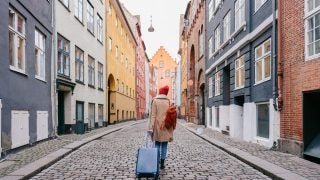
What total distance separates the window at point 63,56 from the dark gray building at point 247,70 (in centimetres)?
778

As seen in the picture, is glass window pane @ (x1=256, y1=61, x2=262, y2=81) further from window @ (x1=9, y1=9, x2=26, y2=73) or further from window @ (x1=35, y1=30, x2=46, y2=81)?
window @ (x1=9, y1=9, x2=26, y2=73)

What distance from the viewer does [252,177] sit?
8148 millimetres

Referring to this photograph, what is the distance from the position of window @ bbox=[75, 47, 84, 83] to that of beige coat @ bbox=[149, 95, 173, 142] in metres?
13.5

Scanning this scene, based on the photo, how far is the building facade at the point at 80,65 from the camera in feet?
60.3

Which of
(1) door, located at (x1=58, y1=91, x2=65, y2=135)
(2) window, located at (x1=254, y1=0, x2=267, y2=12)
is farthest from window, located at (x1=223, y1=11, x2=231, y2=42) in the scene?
(1) door, located at (x1=58, y1=91, x2=65, y2=135)

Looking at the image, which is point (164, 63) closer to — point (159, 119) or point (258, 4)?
point (258, 4)

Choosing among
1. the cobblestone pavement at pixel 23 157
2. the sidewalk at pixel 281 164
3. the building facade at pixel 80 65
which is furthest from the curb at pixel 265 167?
the building facade at pixel 80 65

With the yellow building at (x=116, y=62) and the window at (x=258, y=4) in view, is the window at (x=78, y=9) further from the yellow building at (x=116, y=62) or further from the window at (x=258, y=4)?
the window at (x=258, y=4)

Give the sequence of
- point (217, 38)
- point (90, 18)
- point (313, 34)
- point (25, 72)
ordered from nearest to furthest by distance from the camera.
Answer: point (313, 34) → point (25, 72) → point (217, 38) → point (90, 18)

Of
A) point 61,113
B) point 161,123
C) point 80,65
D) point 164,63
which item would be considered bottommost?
point 61,113

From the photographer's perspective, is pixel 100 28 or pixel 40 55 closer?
pixel 40 55

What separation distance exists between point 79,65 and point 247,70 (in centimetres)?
993

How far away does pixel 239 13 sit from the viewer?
1800 centimetres

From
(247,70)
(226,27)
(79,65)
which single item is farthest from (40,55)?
(226,27)
